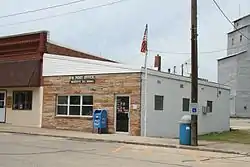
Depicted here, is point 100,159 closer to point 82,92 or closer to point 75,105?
point 82,92

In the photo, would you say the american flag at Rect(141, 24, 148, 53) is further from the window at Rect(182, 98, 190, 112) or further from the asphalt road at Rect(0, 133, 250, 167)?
the asphalt road at Rect(0, 133, 250, 167)

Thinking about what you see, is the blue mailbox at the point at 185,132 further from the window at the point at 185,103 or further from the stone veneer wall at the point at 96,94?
the window at the point at 185,103

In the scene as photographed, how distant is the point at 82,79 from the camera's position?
2667cm

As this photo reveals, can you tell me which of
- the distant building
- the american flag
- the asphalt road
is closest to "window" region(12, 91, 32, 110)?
the american flag

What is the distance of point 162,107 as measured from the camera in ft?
85.4

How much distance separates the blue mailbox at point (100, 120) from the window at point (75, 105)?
128 cm

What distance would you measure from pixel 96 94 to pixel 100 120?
1.91m

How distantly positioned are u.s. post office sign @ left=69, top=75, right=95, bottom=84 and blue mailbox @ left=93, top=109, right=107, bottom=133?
217 cm

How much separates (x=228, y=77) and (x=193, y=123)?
6593 centimetres

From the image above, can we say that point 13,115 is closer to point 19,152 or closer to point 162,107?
point 162,107

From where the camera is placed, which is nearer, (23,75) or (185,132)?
(185,132)

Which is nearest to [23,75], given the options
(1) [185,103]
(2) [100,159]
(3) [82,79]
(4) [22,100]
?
(4) [22,100]

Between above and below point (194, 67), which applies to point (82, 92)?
below

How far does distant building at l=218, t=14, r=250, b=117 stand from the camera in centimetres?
7994
